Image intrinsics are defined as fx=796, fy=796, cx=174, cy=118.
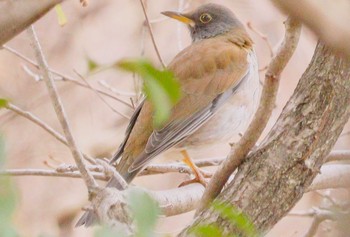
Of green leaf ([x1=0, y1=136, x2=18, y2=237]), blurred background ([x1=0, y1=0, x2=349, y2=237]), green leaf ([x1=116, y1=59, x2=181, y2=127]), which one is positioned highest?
blurred background ([x1=0, y1=0, x2=349, y2=237])

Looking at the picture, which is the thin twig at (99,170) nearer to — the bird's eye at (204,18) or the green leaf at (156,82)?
the bird's eye at (204,18)

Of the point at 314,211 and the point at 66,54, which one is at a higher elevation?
the point at 66,54

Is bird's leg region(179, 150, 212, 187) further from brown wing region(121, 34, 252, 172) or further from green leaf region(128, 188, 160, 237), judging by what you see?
green leaf region(128, 188, 160, 237)

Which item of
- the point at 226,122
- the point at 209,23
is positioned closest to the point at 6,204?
the point at 226,122

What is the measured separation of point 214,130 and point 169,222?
3.15m

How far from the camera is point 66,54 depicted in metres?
8.94

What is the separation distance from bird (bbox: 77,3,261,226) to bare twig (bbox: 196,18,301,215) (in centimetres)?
130

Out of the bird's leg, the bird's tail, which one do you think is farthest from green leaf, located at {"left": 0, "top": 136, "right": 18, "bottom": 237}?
the bird's leg

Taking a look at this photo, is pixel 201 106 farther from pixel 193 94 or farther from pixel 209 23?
pixel 209 23

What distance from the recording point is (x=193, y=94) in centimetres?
512

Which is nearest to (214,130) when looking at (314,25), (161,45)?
(161,45)

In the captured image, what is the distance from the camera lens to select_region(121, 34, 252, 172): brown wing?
191 inches

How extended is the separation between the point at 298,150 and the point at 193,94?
1.96 meters

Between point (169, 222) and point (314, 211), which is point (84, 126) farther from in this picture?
point (314, 211)
